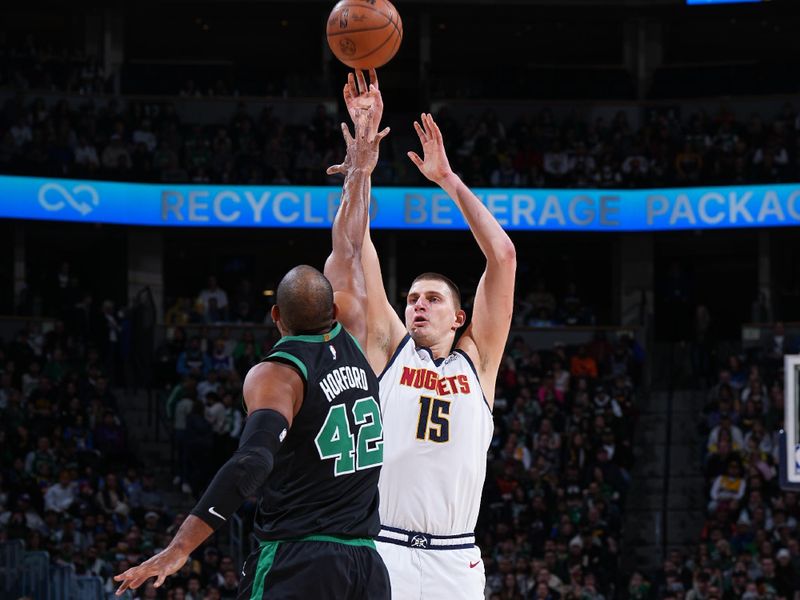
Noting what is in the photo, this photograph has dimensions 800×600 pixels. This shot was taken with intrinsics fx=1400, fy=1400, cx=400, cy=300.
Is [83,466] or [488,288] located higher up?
[488,288]

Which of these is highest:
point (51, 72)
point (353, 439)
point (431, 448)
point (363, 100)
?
point (51, 72)

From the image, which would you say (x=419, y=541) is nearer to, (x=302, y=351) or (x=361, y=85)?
(x=302, y=351)

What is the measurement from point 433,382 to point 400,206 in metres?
18.7

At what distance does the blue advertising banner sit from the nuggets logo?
59.4 feet

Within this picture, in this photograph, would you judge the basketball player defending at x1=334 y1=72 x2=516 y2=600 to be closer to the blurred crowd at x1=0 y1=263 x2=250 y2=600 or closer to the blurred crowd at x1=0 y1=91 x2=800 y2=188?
the blurred crowd at x1=0 y1=263 x2=250 y2=600

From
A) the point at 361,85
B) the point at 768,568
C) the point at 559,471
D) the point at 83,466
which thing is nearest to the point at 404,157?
the point at 559,471

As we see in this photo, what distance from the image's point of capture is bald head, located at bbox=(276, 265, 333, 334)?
5.55 metres

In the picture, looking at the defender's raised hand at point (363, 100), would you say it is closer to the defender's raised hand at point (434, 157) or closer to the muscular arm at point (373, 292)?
the muscular arm at point (373, 292)

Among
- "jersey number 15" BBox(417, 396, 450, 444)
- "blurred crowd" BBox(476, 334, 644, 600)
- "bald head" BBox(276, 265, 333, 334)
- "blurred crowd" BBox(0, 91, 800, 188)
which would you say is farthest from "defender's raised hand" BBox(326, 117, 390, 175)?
"blurred crowd" BBox(0, 91, 800, 188)

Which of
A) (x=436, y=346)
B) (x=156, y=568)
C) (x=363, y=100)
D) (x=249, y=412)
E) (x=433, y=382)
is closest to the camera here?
(x=156, y=568)

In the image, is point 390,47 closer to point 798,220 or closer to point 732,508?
point 732,508

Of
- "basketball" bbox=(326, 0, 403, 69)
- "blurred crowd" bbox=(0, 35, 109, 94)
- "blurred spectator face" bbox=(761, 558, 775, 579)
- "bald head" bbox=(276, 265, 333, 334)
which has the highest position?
"blurred crowd" bbox=(0, 35, 109, 94)

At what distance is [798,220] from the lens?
2509 centimetres

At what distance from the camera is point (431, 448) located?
6820 mm
